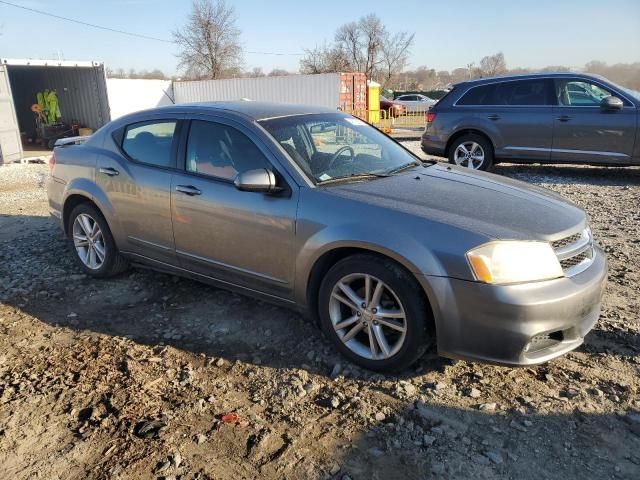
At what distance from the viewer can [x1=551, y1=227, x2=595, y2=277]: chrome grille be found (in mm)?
2973

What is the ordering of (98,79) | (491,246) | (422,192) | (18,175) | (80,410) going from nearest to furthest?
(491,246), (80,410), (422,192), (18,175), (98,79)

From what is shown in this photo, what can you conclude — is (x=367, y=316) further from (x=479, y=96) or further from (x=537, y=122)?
(x=479, y=96)

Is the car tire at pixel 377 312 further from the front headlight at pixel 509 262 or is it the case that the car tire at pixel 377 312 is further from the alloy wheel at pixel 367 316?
the front headlight at pixel 509 262

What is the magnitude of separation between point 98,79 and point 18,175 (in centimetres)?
763

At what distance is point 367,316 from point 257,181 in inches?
43.6

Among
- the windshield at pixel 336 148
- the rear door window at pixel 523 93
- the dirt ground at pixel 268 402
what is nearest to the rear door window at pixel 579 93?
the rear door window at pixel 523 93

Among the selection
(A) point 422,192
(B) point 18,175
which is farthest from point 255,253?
(B) point 18,175

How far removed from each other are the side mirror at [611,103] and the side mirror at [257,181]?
24.2 feet

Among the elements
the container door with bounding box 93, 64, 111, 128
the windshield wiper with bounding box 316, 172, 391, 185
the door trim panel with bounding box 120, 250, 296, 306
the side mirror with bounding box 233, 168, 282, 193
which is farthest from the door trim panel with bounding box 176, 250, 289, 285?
the container door with bounding box 93, 64, 111, 128

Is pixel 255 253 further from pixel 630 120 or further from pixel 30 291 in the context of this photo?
pixel 630 120

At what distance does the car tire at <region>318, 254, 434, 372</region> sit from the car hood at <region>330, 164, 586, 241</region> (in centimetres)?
40

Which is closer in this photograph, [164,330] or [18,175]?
[164,330]

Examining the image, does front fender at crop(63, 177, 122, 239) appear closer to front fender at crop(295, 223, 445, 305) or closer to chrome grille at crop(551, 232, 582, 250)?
front fender at crop(295, 223, 445, 305)

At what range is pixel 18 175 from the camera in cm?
1241
